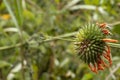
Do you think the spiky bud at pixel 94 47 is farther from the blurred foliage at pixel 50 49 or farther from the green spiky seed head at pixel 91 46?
the blurred foliage at pixel 50 49

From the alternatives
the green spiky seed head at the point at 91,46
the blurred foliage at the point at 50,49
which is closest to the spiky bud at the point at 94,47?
the green spiky seed head at the point at 91,46

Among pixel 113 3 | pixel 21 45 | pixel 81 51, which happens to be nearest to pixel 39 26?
pixel 113 3

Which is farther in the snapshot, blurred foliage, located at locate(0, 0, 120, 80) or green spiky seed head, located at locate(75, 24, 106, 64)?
blurred foliage, located at locate(0, 0, 120, 80)

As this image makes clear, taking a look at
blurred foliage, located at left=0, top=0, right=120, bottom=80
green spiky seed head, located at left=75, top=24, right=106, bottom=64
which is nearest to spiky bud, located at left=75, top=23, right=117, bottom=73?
green spiky seed head, located at left=75, top=24, right=106, bottom=64

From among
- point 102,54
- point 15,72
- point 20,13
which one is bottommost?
point 15,72

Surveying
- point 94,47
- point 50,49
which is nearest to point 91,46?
point 94,47

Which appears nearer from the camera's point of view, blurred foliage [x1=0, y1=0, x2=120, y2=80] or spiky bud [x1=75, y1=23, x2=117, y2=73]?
spiky bud [x1=75, y1=23, x2=117, y2=73]

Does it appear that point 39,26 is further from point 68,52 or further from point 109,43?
point 109,43

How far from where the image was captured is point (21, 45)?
6.31 ft

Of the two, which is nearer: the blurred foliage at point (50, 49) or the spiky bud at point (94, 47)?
the spiky bud at point (94, 47)

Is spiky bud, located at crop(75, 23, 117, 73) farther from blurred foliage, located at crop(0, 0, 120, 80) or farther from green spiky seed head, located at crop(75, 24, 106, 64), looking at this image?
A: blurred foliage, located at crop(0, 0, 120, 80)

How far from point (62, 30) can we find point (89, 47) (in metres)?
1.18

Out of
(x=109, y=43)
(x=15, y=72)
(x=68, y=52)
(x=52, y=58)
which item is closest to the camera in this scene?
(x=109, y=43)

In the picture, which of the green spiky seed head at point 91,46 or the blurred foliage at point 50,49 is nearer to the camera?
the green spiky seed head at point 91,46
